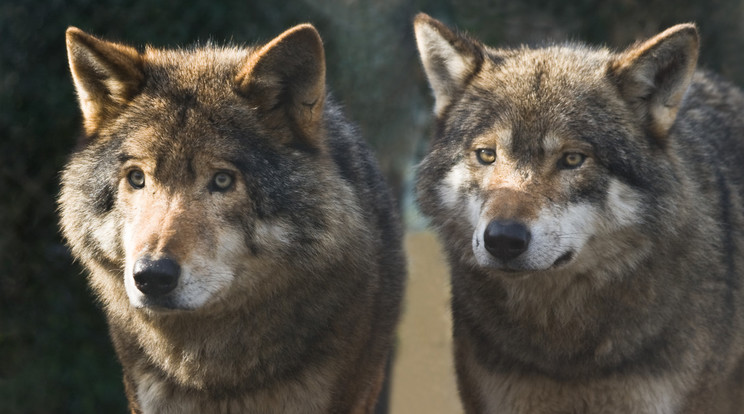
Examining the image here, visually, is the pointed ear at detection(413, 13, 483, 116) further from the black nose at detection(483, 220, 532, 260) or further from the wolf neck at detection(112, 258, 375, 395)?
the wolf neck at detection(112, 258, 375, 395)

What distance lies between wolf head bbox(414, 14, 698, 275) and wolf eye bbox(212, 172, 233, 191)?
114 centimetres

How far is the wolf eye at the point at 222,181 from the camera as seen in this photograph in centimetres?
437

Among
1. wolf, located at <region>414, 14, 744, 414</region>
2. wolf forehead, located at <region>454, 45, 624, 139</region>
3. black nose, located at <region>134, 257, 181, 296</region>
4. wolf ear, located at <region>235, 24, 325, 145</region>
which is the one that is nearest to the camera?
black nose, located at <region>134, 257, 181, 296</region>

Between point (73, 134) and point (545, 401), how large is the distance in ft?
12.8

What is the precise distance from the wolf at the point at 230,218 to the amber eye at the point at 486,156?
63 cm

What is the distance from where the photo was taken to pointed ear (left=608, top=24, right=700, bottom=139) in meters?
4.64

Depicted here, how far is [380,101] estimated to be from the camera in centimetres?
846

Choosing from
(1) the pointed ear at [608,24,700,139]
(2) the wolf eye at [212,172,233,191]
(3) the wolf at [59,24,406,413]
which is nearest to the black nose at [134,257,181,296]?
(3) the wolf at [59,24,406,413]

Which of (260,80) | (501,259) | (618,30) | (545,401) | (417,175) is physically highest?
(618,30)

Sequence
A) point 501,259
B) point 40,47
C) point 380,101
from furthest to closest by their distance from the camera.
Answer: point 380,101 → point 40,47 → point 501,259

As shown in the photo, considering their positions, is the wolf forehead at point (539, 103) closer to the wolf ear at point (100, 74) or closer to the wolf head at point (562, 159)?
the wolf head at point (562, 159)

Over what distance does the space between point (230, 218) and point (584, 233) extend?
163 centimetres

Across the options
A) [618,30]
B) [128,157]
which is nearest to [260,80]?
[128,157]

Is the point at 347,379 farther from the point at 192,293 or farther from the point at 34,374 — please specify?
the point at 34,374
